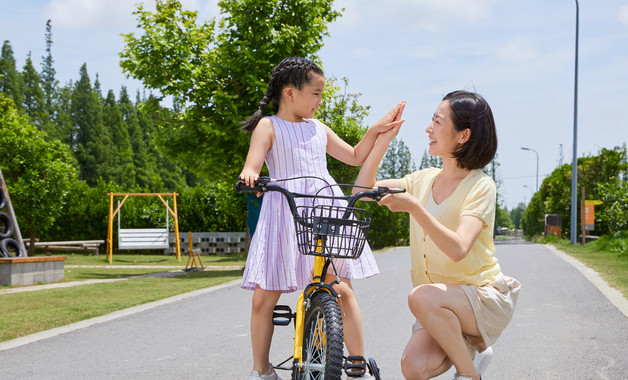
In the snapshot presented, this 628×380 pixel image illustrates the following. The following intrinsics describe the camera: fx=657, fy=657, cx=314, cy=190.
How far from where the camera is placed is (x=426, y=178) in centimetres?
324

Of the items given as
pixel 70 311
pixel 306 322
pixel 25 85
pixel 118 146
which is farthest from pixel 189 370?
pixel 25 85

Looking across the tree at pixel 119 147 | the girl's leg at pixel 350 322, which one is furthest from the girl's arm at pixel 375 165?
the tree at pixel 119 147

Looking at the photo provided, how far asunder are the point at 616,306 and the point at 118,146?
67569 mm

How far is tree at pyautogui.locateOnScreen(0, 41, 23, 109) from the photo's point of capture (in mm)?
66875

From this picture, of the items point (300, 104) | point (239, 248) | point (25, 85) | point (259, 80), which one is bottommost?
point (239, 248)

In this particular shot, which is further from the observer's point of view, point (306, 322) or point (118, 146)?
point (118, 146)

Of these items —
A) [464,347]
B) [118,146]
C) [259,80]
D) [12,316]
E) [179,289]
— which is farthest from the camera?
[118,146]

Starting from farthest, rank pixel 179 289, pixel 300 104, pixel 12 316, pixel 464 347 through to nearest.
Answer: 1. pixel 179 289
2. pixel 12 316
3. pixel 300 104
4. pixel 464 347

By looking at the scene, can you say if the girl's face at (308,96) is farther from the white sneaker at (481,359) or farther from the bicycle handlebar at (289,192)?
the white sneaker at (481,359)

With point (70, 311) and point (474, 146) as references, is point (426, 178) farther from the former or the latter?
point (70, 311)

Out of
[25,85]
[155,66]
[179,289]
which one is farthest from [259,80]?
[25,85]

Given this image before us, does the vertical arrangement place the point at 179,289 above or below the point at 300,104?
below

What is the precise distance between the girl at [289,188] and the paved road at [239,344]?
1.26 meters

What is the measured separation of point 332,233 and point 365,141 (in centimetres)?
85
